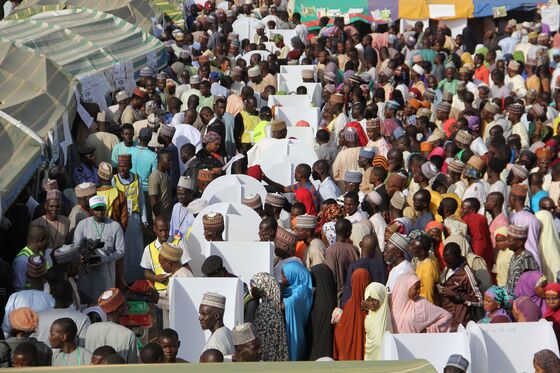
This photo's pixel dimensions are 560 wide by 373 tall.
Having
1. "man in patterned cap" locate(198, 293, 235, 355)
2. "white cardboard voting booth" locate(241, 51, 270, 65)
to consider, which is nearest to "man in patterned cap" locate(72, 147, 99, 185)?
"man in patterned cap" locate(198, 293, 235, 355)

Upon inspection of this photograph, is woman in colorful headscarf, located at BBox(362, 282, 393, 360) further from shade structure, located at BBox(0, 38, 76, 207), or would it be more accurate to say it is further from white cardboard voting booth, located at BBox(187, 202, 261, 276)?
shade structure, located at BBox(0, 38, 76, 207)

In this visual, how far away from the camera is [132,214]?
1340 centimetres

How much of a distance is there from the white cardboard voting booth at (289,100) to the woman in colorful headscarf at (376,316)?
30.2 ft

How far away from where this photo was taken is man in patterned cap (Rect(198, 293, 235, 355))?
9578 mm

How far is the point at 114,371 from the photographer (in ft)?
17.6

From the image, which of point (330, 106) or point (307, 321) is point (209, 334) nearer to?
point (307, 321)

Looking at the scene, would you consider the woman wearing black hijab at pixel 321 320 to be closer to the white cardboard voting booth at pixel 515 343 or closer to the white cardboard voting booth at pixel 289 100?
the white cardboard voting booth at pixel 515 343

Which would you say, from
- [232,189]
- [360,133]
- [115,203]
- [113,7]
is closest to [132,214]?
[115,203]

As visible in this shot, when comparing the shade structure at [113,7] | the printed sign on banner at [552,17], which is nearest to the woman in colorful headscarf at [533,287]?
the shade structure at [113,7]

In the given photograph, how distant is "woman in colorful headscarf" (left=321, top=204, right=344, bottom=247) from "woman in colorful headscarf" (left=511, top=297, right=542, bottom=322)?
8.63ft

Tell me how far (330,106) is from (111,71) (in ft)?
11.5

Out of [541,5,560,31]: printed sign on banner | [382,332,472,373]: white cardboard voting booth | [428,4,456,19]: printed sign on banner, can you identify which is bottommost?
[541,5,560,31]: printed sign on banner

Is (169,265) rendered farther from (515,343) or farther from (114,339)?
(515,343)

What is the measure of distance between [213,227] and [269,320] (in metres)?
1.92
